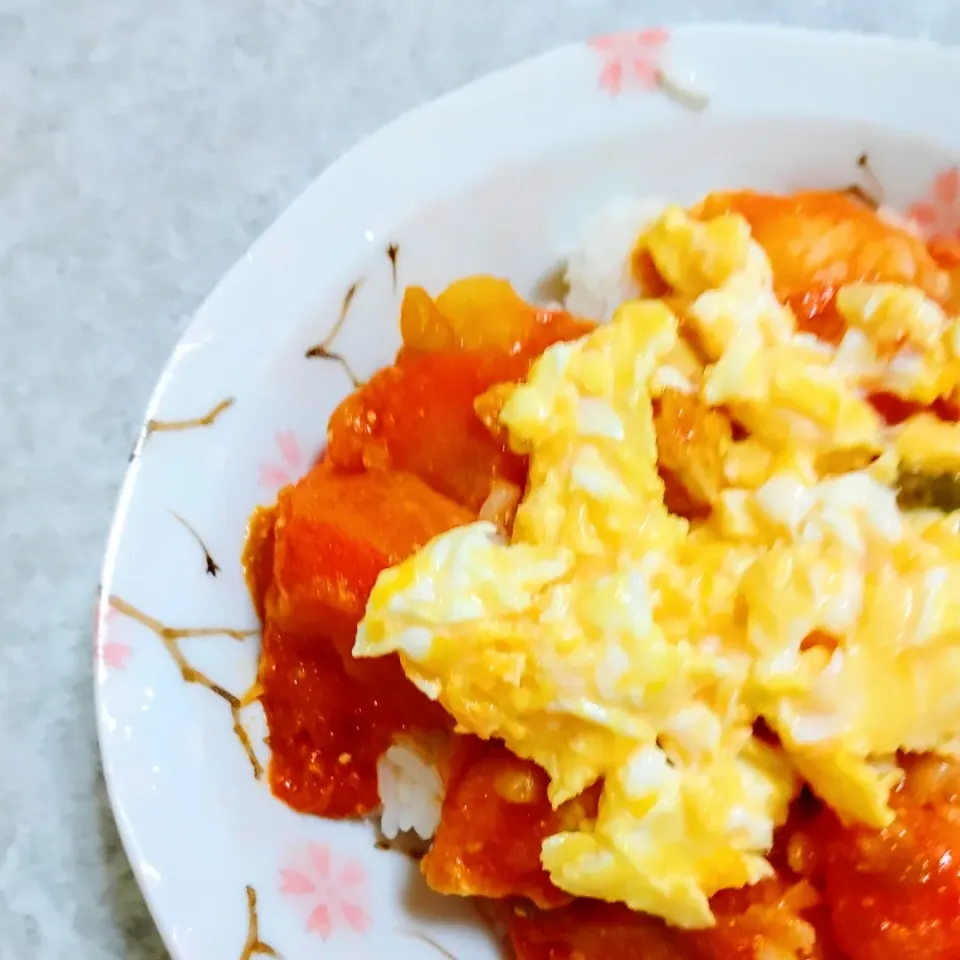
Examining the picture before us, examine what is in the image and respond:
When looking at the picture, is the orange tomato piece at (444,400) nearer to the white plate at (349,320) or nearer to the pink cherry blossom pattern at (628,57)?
the white plate at (349,320)

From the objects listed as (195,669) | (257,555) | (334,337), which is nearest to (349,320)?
(334,337)

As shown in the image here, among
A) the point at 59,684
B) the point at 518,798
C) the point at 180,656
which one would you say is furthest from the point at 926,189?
the point at 59,684

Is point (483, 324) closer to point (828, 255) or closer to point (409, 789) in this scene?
point (828, 255)

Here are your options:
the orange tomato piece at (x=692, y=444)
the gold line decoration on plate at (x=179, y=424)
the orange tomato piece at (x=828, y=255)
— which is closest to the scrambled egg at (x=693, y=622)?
the orange tomato piece at (x=692, y=444)

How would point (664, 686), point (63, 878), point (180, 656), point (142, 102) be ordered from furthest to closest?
point (142, 102)
point (63, 878)
point (180, 656)
point (664, 686)

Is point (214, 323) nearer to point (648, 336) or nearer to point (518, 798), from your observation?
point (648, 336)
